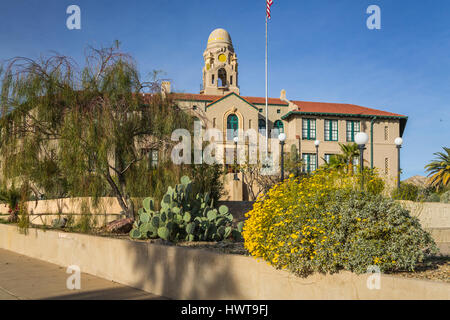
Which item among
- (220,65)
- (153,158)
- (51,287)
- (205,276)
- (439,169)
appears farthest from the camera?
(220,65)

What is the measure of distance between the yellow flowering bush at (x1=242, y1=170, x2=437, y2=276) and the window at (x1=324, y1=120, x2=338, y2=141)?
39.7 meters

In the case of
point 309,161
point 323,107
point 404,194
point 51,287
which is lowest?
point 51,287

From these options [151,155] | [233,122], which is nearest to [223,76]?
[233,122]

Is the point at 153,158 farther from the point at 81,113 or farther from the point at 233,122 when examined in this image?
the point at 233,122

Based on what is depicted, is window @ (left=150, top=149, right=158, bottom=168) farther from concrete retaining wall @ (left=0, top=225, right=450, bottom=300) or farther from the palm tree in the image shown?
the palm tree

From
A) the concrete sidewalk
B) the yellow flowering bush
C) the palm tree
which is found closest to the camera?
the yellow flowering bush

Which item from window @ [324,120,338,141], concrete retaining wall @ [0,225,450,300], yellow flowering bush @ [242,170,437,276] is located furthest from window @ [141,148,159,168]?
window @ [324,120,338,141]

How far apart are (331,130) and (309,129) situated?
250cm

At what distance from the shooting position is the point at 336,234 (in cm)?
579

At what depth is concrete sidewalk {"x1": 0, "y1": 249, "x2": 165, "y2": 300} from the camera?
26.1ft

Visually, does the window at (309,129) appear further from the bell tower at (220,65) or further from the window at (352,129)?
the bell tower at (220,65)
